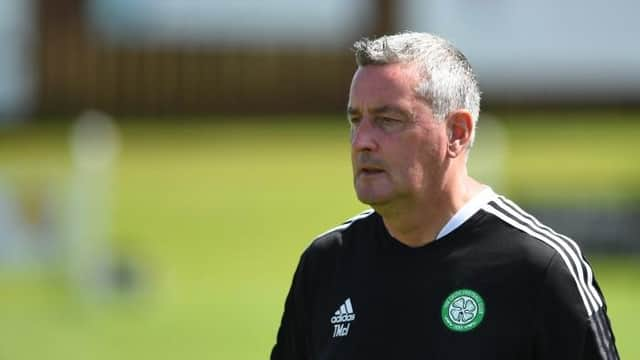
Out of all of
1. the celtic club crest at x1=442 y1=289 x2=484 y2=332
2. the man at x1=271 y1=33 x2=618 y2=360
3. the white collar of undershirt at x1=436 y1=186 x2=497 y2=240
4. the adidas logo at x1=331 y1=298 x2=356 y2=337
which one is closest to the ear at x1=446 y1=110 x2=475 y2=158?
the man at x1=271 y1=33 x2=618 y2=360

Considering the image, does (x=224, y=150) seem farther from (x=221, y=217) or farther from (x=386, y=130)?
(x=386, y=130)

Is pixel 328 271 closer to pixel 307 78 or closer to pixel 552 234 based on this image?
pixel 552 234

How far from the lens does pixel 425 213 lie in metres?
4.49

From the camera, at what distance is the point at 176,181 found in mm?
16484

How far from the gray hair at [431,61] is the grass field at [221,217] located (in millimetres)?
7235

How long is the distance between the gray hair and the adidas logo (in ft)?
1.96

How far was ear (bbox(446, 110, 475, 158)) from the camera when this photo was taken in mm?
4484

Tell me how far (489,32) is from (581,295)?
16669 millimetres

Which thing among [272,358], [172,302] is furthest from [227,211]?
[272,358]

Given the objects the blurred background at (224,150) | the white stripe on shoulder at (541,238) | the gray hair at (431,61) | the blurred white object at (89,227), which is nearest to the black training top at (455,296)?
the white stripe on shoulder at (541,238)

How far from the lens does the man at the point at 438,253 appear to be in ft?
14.0

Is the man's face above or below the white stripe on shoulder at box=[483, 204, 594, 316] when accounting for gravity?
above

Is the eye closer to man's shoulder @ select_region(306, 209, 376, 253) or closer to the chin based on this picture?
the chin

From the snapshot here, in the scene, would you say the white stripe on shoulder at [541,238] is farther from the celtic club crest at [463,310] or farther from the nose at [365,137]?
the nose at [365,137]
